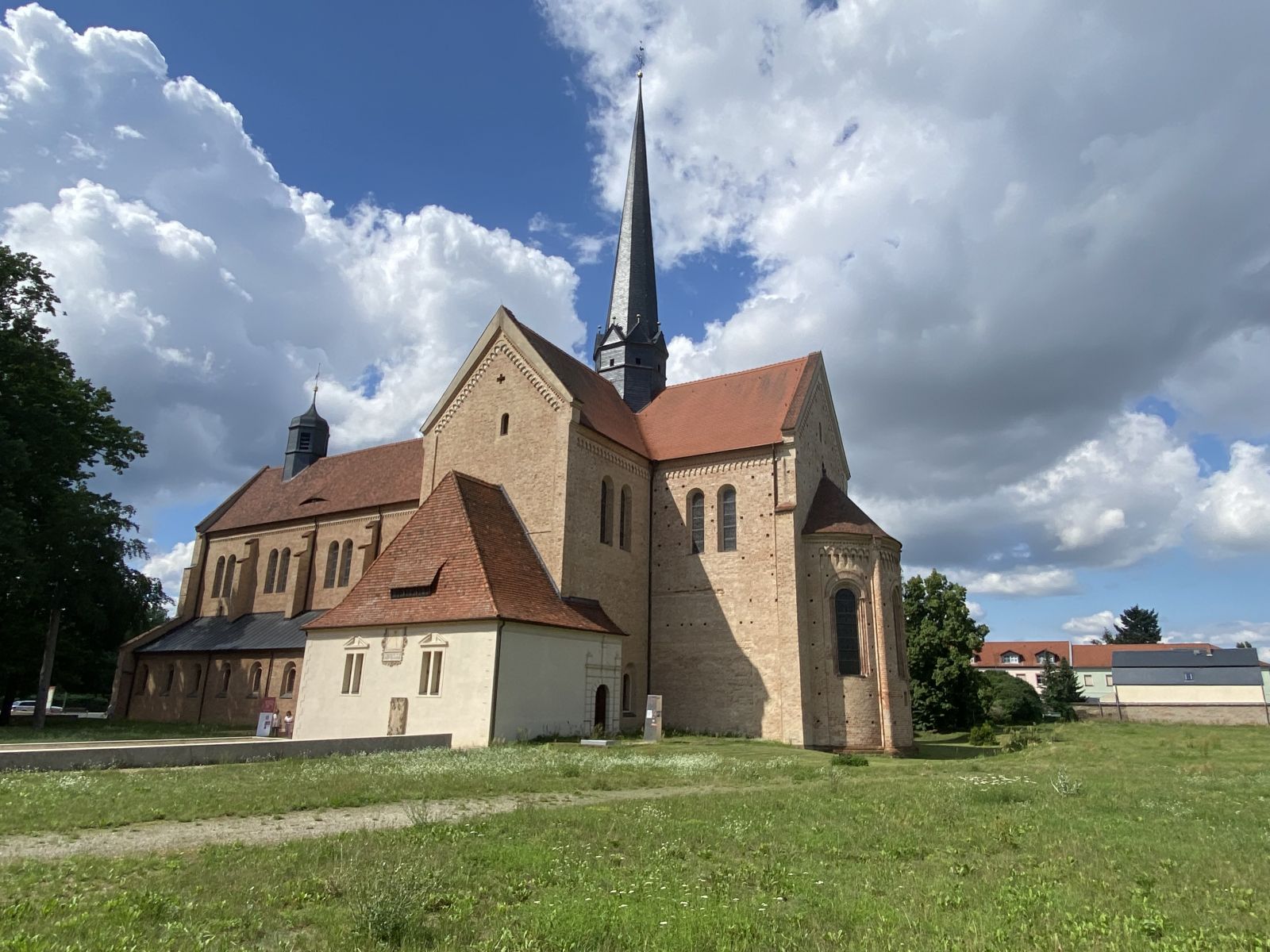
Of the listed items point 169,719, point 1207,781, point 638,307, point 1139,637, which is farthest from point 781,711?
point 1139,637

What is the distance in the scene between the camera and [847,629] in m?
28.8

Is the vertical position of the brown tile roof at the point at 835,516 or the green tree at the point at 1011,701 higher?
the brown tile roof at the point at 835,516

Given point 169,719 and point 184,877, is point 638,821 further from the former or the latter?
point 169,719

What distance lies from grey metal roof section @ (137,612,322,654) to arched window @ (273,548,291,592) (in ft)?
4.69

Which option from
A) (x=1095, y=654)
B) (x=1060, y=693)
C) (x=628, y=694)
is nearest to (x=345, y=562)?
(x=628, y=694)

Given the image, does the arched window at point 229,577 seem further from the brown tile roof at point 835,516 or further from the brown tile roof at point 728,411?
the brown tile roof at point 835,516

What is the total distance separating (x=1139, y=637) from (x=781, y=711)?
10131 cm

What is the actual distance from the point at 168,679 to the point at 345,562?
37.3 ft

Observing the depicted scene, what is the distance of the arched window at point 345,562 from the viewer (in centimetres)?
3788

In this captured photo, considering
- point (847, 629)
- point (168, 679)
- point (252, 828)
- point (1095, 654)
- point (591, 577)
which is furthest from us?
point (1095, 654)

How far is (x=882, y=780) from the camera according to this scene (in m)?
16.0

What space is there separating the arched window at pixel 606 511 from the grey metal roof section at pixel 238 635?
1518 cm

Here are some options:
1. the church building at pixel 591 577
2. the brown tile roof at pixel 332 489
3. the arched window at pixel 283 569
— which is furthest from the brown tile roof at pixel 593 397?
the arched window at pixel 283 569

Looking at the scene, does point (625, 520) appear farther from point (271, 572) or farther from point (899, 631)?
point (271, 572)
